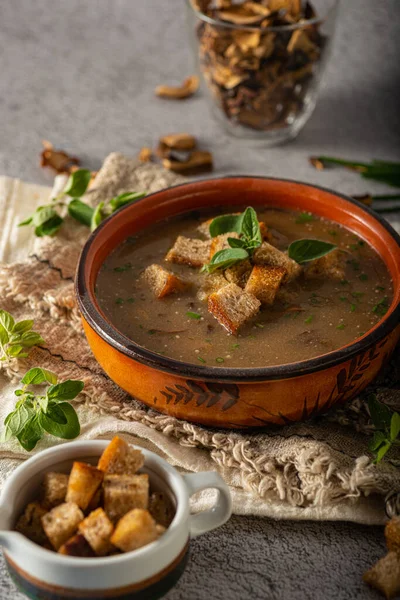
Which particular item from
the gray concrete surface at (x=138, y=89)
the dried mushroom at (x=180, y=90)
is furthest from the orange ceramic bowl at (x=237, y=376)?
the dried mushroom at (x=180, y=90)

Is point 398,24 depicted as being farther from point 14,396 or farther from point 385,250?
point 14,396

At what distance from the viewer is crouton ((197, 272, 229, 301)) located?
2.63m

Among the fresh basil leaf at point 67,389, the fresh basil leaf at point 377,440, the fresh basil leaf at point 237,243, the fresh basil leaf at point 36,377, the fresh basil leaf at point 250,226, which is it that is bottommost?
the fresh basil leaf at point 36,377

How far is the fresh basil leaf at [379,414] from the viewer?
2.37 meters

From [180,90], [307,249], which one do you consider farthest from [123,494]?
[180,90]

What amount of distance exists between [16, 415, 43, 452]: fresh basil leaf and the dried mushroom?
2.64 meters

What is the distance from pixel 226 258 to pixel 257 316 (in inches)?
7.5

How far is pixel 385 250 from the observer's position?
277cm

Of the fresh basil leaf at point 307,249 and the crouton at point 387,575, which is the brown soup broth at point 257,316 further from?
the crouton at point 387,575

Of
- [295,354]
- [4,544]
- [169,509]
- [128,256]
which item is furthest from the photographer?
[128,256]

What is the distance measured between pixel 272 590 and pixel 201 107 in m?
2.97

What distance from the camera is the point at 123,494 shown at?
1.88 meters

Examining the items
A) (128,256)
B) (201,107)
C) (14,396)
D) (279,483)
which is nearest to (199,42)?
(201,107)

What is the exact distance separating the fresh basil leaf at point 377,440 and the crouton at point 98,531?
0.80 m
